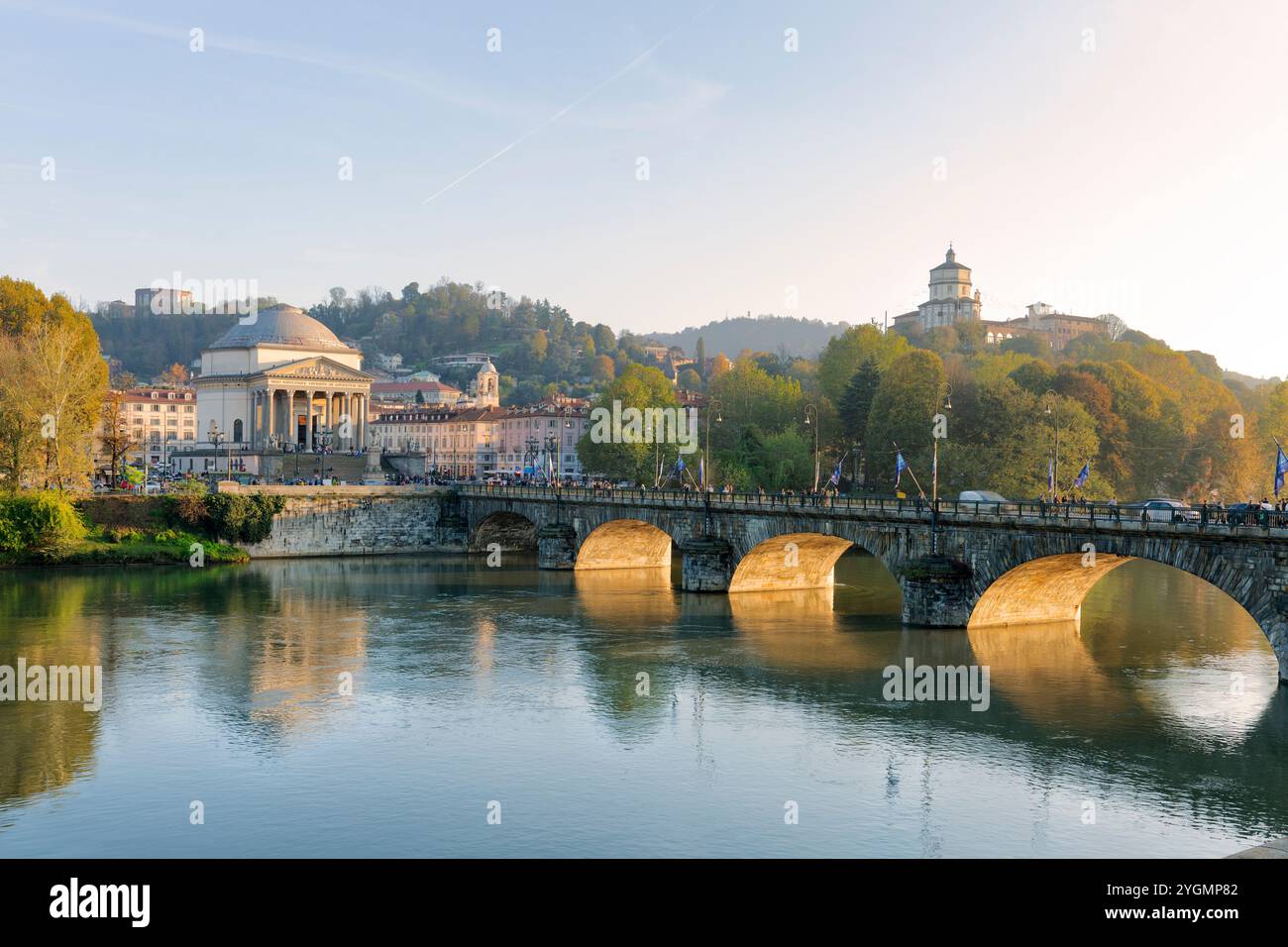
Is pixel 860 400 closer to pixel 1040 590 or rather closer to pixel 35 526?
pixel 1040 590

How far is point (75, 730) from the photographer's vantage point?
1252 inches

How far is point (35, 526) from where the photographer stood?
229 feet

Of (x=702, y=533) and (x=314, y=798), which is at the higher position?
(x=702, y=533)

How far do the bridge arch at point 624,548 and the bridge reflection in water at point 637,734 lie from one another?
53.8 ft

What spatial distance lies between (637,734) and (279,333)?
106753 mm

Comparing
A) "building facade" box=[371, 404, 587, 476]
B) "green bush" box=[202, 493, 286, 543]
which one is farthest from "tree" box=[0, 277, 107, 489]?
"building facade" box=[371, 404, 587, 476]

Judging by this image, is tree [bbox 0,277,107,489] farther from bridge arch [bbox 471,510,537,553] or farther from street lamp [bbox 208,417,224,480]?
bridge arch [bbox 471,510,537,553]

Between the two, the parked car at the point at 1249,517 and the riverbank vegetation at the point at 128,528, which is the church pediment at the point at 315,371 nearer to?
the riverbank vegetation at the point at 128,528

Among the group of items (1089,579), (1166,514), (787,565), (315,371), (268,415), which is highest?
(315,371)

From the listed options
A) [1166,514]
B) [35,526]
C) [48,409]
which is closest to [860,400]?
[48,409]
